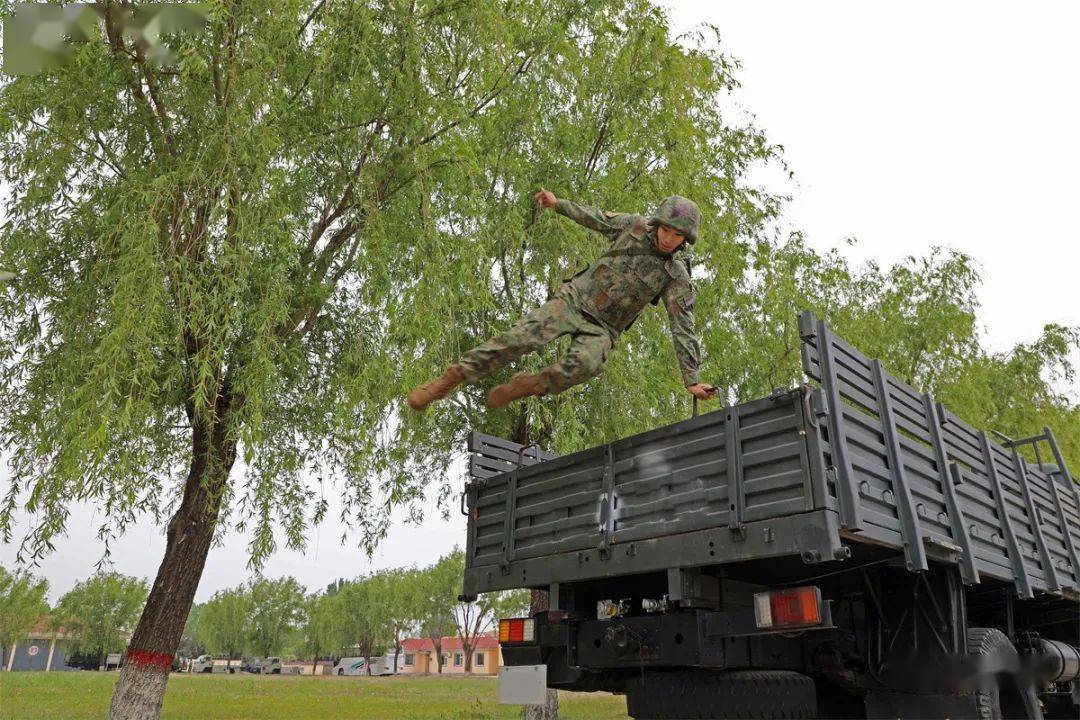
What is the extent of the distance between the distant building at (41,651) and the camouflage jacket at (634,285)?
6246cm

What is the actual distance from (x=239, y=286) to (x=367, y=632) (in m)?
52.9

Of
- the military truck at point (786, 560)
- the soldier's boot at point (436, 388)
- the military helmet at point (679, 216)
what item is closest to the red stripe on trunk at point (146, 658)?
the military truck at point (786, 560)

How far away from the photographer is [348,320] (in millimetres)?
8156

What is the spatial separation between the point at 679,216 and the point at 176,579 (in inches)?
232

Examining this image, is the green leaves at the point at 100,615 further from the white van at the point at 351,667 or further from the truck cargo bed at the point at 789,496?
the truck cargo bed at the point at 789,496

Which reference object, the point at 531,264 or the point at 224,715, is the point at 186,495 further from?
the point at 224,715

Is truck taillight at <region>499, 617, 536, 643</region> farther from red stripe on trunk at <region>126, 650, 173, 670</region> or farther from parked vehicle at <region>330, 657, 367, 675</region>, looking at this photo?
parked vehicle at <region>330, 657, 367, 675</region>

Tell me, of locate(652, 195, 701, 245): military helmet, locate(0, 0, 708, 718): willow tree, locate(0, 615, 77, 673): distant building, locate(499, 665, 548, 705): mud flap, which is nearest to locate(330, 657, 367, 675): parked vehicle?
locate(0, 615, 77, 673): distant building

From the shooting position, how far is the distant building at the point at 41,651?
5625cm

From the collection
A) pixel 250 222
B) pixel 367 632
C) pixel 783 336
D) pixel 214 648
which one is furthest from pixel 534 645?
pixel 214 648

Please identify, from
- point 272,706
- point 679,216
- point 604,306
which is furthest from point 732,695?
point 272,706

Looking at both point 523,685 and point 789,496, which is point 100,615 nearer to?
point 523,685

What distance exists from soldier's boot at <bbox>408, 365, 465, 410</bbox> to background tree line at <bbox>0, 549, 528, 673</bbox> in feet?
129

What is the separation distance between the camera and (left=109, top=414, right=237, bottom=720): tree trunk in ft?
23.0
